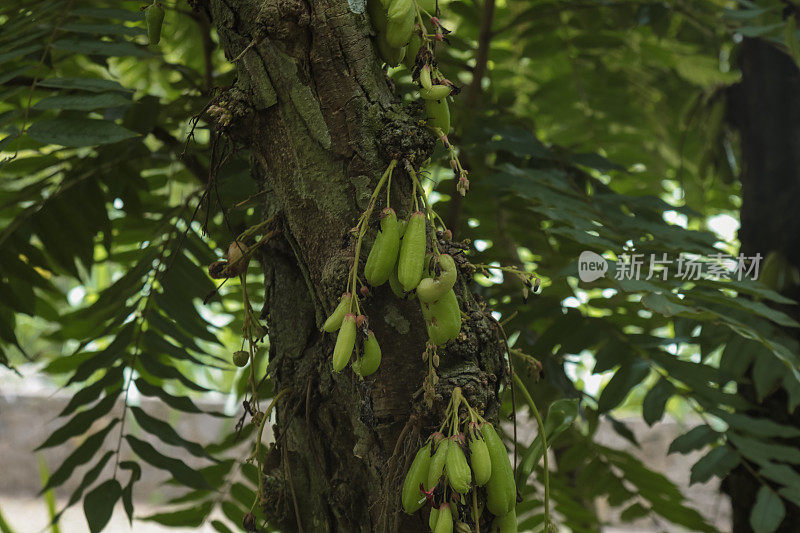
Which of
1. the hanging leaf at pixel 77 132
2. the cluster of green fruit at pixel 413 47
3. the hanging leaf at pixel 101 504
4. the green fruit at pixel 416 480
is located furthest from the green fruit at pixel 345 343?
the hanging leaf at pixel 101 504

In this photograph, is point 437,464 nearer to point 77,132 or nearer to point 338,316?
point 338,316

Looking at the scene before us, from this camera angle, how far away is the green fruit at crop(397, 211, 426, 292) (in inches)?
22.9

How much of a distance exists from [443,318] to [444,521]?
0.53 ft

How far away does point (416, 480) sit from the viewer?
0.58m

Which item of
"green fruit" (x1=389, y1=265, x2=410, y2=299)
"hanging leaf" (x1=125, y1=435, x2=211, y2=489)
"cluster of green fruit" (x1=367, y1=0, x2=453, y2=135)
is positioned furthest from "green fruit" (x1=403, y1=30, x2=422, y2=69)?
"hanging leaf" (x1=125, y1=435, x2=211, y2=489)

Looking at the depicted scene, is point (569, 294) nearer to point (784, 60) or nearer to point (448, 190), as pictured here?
point (448, 190)

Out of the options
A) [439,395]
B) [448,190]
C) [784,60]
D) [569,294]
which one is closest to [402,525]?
[439,395]

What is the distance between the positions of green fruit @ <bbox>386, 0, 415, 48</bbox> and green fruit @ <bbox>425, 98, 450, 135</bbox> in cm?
6

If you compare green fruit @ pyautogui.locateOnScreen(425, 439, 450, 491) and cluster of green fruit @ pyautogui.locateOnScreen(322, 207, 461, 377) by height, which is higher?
cluster of green fruit @ pyautogui.locateOnScreen(322, 207, 461, 377)

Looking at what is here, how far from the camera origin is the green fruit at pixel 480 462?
558mm

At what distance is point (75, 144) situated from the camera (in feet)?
2.66

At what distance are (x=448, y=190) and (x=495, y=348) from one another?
703 millimetres

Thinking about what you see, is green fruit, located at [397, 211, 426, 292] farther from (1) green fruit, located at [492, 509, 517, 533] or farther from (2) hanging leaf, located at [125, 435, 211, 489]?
(2) hanging leaf, located at [125, 435, 211, 489]

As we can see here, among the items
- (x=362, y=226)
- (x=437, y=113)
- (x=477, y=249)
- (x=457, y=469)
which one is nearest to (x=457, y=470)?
(x=457, y=469)
